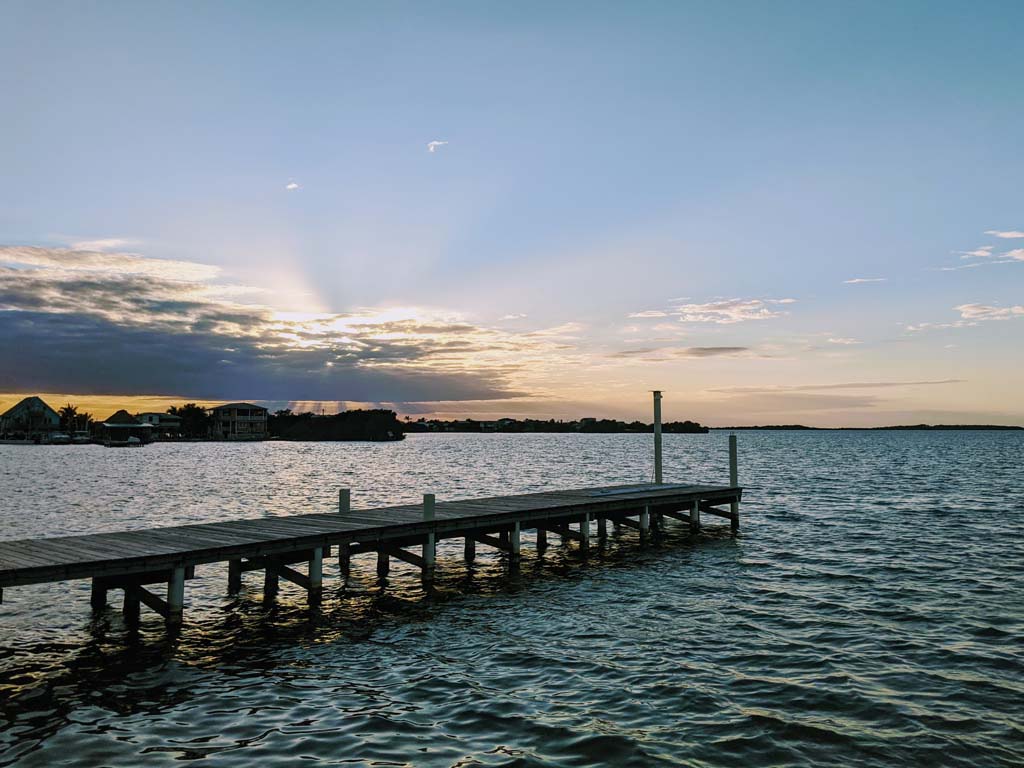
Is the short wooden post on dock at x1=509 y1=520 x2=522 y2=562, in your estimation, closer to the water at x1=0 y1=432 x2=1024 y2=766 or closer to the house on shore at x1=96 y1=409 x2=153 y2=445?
the water at x1=0 y1=432 x2=1024 y2=766

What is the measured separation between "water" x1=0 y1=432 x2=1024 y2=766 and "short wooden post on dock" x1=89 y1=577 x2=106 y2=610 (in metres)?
0.36

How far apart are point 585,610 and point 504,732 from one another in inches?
262

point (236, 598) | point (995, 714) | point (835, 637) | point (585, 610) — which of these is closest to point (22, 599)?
point (236, 598)

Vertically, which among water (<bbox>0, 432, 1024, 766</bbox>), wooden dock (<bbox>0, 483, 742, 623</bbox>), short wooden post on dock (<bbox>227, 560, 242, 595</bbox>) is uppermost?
wooden dock (<bbox>0, 483, 742, 623</bbox>)

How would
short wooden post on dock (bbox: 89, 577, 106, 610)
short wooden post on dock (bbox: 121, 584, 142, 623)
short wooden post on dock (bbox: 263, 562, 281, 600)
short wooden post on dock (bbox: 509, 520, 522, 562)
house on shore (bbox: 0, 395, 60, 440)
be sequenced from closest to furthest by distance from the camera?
1. short wooden post on dock (bbox: 121, 584, 142, 623)
2. short wooden post on dock (bbox: 89, 577, 106, 610)
3. short wooden post on dock (bbox: 263, 562, 281, 600)
4. short wooden post on dock (bbox: 509, 520, 522, 562)
5. house on shore (bbox: 0, 395, 60, 440)

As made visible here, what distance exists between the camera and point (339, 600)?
16344 millimetres

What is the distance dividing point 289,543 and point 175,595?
2.48 meters

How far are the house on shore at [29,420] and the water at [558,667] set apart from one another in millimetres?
205611

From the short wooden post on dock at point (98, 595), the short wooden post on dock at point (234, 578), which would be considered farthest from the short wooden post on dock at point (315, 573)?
the short wooden post on dock at point (98, 595)

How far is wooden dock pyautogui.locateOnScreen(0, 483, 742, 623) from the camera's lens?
12.9 metres

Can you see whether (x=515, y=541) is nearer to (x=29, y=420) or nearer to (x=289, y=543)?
(x=289, y=543)

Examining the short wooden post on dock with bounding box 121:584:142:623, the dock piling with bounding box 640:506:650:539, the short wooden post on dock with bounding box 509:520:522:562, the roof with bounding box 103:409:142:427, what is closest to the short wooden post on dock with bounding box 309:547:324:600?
the short wooden post on dock with bounding box 121:584:142:623

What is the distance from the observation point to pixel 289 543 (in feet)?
50.5

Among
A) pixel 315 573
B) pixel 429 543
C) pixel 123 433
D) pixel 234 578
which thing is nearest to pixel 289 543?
pixel 315 573
